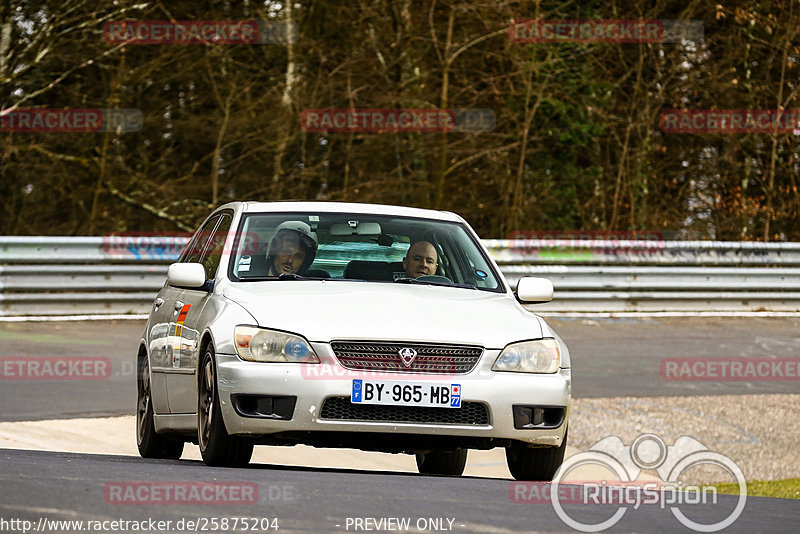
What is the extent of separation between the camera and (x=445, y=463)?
9.80 meters

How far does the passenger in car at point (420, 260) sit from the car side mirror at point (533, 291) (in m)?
0.53

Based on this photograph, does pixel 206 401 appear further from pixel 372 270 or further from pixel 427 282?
pixel 427 282

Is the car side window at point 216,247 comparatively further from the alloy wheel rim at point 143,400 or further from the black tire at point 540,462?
the black tire at point 540,462

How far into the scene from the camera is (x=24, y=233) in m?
28.9

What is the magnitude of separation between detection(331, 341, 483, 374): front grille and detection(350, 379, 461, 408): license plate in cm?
7

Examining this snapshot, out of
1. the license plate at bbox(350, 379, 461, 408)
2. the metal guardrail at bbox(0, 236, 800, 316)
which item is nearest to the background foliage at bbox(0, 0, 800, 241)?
the metal guardrail at bbox(0, 236, 800, 316)

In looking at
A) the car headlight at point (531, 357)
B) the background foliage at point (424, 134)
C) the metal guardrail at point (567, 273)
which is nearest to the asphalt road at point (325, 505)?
the car headlight at point (531, 357)

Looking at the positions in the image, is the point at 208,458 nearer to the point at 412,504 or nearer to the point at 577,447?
the point at 412,504

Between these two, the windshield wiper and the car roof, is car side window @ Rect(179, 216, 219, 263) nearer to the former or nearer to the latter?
the car roof

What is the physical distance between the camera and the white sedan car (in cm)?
739

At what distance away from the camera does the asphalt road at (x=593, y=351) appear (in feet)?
41.9

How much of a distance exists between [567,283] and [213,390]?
13257 millimetres

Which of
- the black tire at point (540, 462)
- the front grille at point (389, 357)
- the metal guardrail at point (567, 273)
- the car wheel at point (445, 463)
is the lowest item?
the metal guardrail at point (567, 273)

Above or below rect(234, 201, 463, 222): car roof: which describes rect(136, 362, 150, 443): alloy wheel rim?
below
